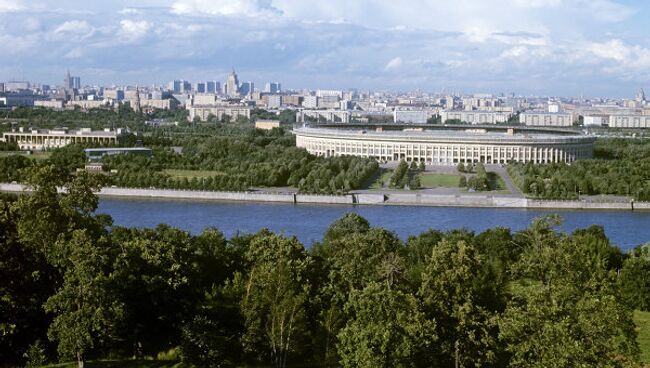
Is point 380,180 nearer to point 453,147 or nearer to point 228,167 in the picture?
point 228,167

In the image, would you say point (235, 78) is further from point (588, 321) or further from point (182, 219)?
point (588, 321)

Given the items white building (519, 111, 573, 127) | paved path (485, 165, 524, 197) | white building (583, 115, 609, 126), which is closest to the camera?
paved path (485, 165, 524, 197)

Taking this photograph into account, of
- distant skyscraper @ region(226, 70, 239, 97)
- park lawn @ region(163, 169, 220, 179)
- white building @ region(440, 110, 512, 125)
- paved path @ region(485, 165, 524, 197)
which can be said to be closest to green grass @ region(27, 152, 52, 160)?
park lawn @ region(163, 169, 220, 179)

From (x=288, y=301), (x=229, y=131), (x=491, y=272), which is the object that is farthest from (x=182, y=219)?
(x=229, y=131)

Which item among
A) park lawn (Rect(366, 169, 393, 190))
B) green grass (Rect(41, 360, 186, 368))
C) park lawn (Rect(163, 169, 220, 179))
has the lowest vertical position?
park lawn (Rect(366, 169, 393, 190))

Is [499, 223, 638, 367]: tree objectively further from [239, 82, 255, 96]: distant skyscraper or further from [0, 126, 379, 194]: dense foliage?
[239, 82, 255, 96]: distant skyscraper

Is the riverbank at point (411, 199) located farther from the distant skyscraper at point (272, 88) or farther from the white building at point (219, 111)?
the distant skyscraper at point (272, 88)

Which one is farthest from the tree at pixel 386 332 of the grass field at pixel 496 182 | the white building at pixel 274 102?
the white building at pixel 274 102

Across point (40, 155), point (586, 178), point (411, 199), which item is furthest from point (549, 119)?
point (411, 199)
